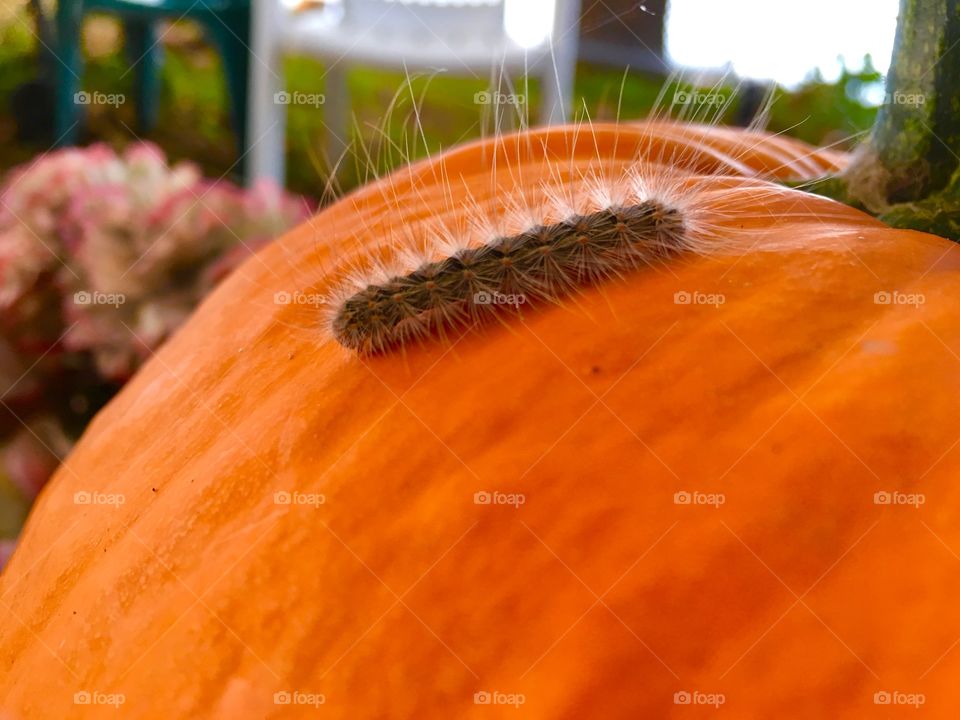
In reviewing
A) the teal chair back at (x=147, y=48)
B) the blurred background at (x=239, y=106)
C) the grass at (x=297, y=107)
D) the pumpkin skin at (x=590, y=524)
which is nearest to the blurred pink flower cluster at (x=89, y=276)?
the blurred background at (x=239, y=106)

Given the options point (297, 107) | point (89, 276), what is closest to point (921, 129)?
point (89, 276)

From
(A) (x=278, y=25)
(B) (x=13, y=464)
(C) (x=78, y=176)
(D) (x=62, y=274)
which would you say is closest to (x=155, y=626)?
(B) (x=13, y=464)

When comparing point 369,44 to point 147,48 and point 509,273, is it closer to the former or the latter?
point 147,48

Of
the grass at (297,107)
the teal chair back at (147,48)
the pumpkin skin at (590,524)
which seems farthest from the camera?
the teal chair back at (147,48)

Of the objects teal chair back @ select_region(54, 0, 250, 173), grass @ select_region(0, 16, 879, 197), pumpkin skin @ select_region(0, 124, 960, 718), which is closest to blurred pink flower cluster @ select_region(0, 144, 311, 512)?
grass @ select_region(0, 16, 879, 197)

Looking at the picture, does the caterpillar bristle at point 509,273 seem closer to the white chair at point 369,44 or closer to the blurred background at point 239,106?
the blurred background at point 239,106

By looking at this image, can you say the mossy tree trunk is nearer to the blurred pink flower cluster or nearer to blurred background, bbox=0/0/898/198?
blurred background, bbox=0/0/898/198

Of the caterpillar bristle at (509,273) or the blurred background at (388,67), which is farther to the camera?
the blurred background at (388,67)
